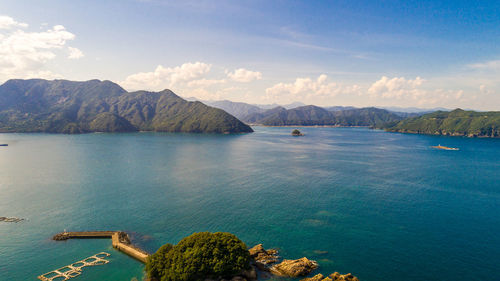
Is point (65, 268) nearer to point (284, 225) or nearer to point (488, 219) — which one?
point (284, 225)

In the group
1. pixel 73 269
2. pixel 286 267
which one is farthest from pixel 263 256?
pixel 73 269

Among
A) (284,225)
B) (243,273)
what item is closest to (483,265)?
(284,225)

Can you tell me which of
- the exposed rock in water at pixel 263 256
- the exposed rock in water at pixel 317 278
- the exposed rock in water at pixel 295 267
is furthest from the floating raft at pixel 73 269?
the exposed rock in water at pixel 317 278

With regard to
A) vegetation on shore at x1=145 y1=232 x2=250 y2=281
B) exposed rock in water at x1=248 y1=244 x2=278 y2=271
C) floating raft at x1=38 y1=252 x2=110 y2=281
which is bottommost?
floating raft at x1=38 y1=252 x2=110 y2=281

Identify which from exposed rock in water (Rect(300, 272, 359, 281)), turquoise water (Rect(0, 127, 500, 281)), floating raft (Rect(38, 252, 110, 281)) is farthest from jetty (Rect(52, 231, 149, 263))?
exposed rock in water (Rect(300, 272, 359, 281))

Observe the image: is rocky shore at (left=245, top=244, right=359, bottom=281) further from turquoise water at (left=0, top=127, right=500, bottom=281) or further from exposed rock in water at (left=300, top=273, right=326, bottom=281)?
turquoise water at (left=0, top=127, right=500, bottom=281)

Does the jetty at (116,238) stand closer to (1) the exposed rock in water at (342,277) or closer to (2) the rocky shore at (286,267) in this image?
(2) the rocky shore at (286,267)
